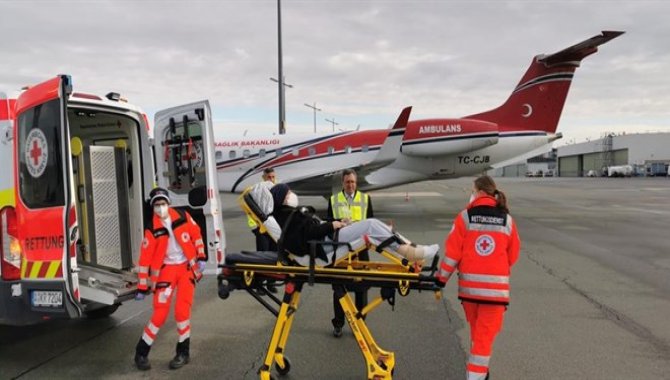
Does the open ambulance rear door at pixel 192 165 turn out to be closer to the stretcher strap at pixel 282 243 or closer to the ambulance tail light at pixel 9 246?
the stretcher strap at pixel 282 243

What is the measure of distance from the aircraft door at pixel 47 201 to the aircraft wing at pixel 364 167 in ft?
37.4

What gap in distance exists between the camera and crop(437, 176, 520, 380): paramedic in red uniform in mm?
3594

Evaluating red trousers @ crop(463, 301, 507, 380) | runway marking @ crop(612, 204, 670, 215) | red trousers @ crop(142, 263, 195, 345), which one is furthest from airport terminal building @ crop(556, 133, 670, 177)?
red trousers @ crop(142, 263, 195, 345)

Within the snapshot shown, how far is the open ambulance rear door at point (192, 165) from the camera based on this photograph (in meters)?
5.18

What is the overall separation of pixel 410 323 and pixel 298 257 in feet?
6.91

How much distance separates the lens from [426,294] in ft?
23.0

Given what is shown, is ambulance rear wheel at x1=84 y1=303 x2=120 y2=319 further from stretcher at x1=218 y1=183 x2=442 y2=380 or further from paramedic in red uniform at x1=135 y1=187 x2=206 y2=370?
stretcher at x1=218 y1=183 x2=442 y2=380

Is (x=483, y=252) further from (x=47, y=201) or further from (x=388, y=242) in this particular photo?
(x=47, y=201)

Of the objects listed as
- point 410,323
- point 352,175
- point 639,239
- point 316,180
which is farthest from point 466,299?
point 316,180

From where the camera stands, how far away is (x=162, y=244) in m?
4.50

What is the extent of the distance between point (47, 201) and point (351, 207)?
11.1 ft

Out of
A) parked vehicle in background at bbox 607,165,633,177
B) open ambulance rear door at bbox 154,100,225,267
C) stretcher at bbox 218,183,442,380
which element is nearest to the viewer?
stretcher at bbox 218,183,442,380

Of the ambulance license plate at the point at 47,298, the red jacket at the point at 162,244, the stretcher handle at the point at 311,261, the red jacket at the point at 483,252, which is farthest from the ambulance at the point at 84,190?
the red jacket at the point at 483,252

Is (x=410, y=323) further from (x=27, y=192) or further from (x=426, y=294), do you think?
(x=27, y=192)
